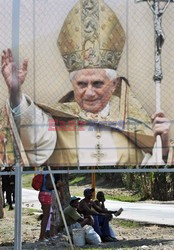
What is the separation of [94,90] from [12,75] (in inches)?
42.5

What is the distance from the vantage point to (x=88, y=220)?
10594 millimetres

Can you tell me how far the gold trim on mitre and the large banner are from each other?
13 millimetres

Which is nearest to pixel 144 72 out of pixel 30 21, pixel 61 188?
pixel 30 21

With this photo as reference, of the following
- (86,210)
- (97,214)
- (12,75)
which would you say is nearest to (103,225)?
A: (97,214)

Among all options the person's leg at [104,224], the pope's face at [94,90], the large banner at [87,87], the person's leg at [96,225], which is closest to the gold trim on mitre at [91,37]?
the large banner at [87,87]

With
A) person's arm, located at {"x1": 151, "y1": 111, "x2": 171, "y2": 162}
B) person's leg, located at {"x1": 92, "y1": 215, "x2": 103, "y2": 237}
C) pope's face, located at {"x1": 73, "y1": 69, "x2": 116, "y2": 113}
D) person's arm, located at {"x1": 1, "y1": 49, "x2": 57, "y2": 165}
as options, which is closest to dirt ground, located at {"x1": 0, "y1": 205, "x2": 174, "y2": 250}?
person's leg, located at {"x1": 92, "y1": 215, "x2": 103, "y2": 237}

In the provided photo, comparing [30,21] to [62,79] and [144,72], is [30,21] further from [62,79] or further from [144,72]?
[144,72]

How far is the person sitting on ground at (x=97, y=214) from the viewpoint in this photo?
1077 cm

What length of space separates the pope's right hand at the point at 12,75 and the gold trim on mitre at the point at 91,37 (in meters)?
0.58

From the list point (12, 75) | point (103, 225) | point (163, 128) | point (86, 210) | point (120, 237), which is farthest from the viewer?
point (120, 237)

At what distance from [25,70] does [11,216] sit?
8212 millimetres

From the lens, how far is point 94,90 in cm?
865

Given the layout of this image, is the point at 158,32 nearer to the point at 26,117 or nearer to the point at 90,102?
the point at 90,102

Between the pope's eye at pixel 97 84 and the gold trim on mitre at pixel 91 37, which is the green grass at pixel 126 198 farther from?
the gold trim on mitre at pixel 91 37
